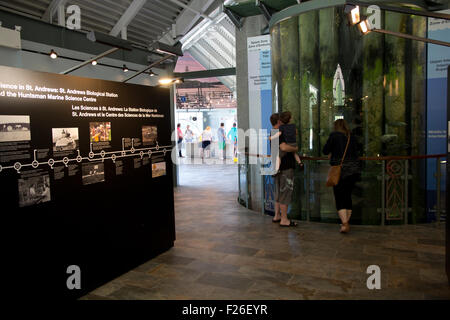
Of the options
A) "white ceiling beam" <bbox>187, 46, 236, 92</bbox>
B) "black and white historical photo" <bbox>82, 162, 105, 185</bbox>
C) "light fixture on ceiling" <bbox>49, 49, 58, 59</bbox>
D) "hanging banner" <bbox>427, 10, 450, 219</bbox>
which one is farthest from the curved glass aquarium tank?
"white ceiling beam" <bbox>187, 46, 236, 92</bbox>

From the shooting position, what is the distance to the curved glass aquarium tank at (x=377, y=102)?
597 cm

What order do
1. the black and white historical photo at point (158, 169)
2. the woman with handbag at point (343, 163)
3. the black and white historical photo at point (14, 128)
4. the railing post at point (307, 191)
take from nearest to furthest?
the black and white historical photo at point (14, 128), the black and white historical photo at point (158, 169), the woman with handbag at point (343, 163), the railing post at point (307, 191)

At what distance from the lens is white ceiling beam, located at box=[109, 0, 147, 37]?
798 centimetres

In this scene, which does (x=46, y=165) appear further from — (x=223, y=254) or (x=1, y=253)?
(x=223, y=254)

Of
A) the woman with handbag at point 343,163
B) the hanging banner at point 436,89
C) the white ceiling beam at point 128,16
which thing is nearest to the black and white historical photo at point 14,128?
the woman with handbag at point 343,163

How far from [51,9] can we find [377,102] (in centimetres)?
605

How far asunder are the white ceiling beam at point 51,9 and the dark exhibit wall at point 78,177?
361cm

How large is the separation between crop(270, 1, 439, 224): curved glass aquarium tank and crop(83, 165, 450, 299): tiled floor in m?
0.45

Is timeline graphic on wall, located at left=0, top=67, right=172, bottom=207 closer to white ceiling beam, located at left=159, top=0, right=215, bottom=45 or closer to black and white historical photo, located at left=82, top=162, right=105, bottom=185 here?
black and white historical photo, located at left=82, top=162, right=105, bottom=185

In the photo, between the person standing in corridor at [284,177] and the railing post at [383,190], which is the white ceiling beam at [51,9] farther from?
the railing post at [383,190]

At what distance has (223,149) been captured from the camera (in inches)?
709

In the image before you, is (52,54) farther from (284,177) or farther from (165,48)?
(284,177)
